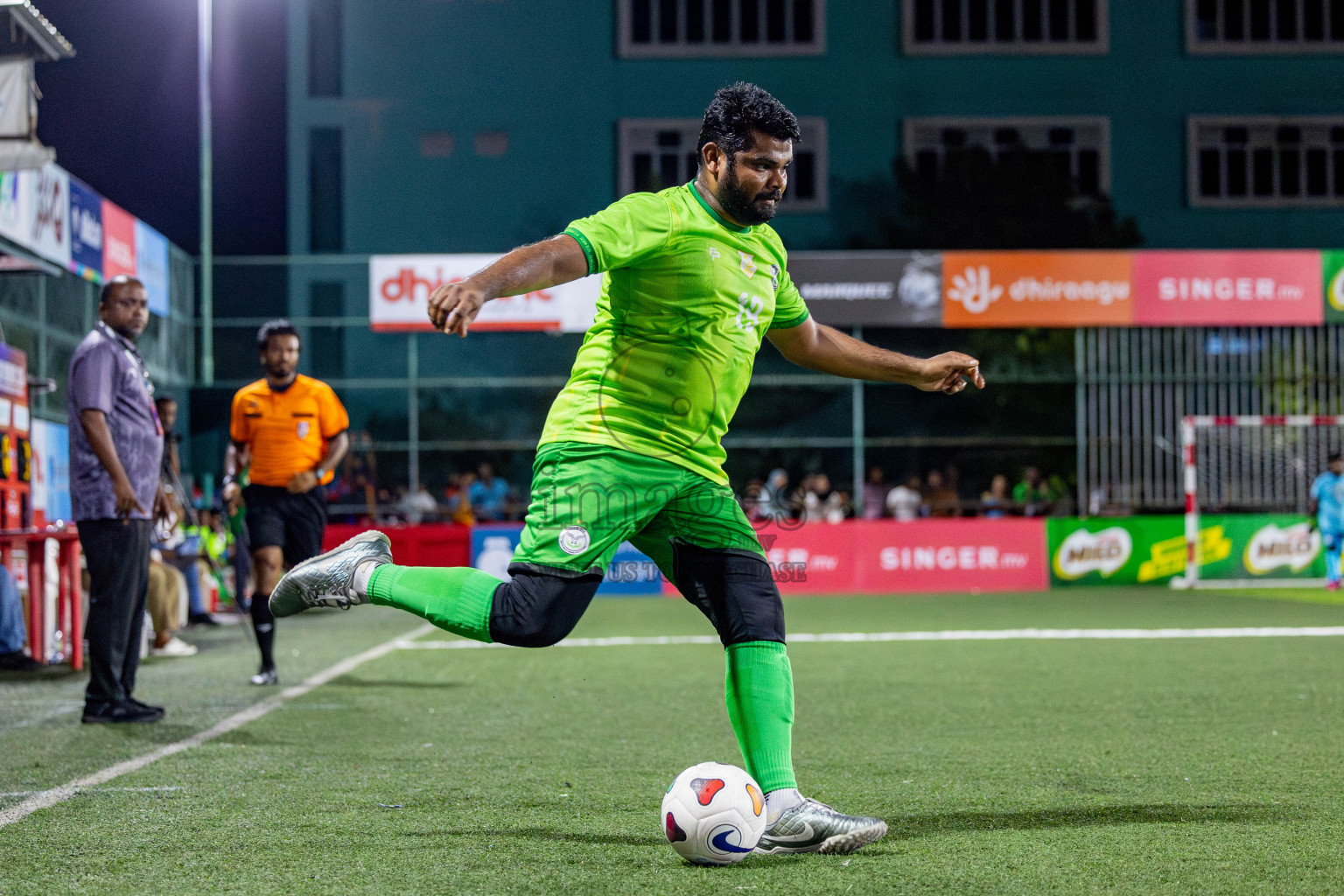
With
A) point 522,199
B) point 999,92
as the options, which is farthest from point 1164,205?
point 522,199

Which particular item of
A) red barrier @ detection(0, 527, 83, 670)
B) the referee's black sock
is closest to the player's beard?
the referee's black sock

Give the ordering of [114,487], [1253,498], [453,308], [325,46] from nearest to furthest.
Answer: [453,308]
[114,487]
[1253,498]
[325,46]

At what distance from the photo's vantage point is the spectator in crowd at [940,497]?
23.2m

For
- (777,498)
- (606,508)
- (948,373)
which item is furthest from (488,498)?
(606,508)

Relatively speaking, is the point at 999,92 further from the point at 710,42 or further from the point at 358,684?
the point at 358,684

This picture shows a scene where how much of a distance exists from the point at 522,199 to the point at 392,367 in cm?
557

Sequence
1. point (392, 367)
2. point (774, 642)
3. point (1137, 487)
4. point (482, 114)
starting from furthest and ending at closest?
point (482, 114) → point (392, 367) → point (1137, 487) → point (774, 642)

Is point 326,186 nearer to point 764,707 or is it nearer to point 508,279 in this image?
point 764,707

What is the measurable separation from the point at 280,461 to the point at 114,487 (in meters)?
1.96

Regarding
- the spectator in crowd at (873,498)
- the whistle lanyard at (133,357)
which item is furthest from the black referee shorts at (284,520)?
the spectator in crowd at (873,498)

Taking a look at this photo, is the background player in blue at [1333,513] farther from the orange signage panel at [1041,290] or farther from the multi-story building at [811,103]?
the multi-story building at [811,103]

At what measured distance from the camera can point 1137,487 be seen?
894 inches

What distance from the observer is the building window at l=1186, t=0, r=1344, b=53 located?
29969 millimetres

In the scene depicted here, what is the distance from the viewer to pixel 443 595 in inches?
159
